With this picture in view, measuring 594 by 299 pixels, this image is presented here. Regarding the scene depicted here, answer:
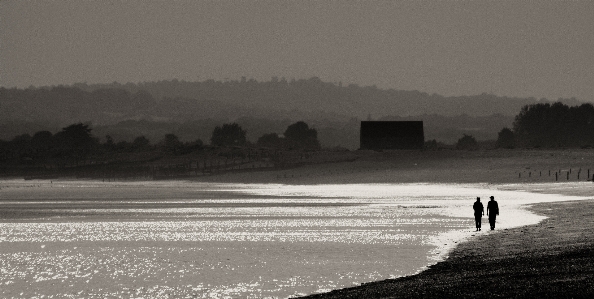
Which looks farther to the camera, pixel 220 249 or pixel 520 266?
pixel 220 249

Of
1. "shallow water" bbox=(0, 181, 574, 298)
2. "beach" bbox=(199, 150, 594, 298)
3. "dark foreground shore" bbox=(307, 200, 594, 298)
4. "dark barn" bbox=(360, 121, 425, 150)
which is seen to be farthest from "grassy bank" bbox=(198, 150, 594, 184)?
"dark foreground shore" bbox=(307, 200, 594, 298)

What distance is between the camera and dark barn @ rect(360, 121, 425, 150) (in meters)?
175

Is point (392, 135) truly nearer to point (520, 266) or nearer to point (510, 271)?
point (520, 266)

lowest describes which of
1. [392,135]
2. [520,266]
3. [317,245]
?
[317,245]

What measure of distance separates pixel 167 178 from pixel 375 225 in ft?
410

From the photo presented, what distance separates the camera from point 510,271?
23.6 m

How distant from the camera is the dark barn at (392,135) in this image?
175 metres

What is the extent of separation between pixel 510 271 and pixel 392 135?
152239mm

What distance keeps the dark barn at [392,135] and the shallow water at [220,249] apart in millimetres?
116937

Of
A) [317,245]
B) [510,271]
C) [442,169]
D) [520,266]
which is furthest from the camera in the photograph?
[442,169]

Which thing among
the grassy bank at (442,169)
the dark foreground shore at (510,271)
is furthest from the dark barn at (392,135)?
the dark foreground shore at (510,271)

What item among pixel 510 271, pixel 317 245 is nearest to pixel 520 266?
pixel 510 271

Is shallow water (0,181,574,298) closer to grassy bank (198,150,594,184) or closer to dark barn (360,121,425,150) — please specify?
grassy bank (198,150,594,184)

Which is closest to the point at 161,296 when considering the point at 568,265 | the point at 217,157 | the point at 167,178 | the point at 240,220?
the point at 568,265
